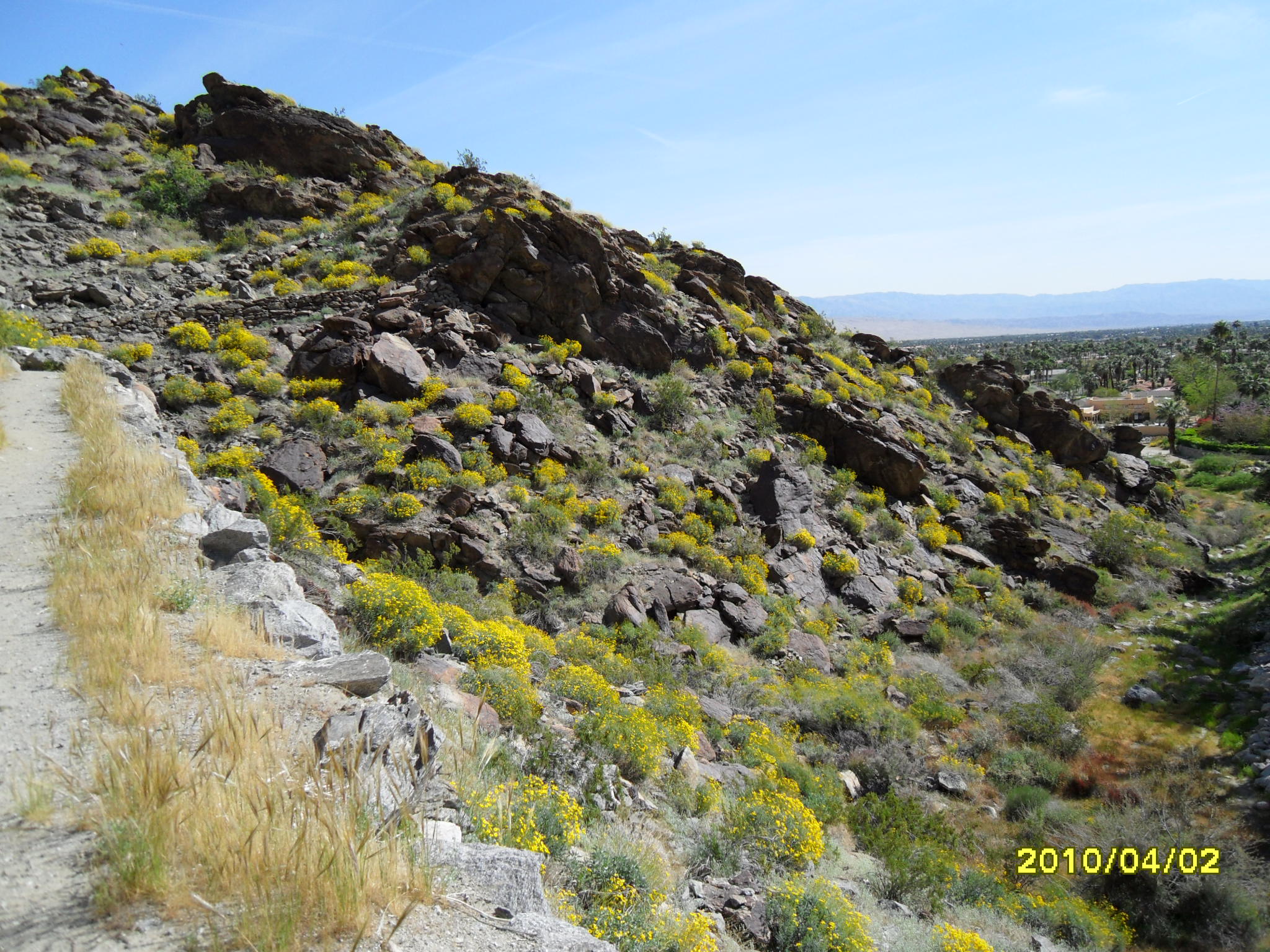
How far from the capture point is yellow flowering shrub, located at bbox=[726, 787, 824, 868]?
6008 millimetres

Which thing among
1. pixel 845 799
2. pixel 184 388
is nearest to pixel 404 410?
pixel 184 388

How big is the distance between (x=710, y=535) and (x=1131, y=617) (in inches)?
561

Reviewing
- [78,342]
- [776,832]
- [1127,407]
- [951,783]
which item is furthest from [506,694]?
[1127,407]

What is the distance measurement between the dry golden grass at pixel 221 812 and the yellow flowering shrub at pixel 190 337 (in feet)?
43.3

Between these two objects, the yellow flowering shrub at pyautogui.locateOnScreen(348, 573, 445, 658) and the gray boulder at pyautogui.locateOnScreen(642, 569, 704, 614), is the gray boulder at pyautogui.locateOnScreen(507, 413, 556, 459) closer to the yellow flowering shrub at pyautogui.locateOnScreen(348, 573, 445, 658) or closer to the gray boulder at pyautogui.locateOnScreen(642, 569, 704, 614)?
the gray boulder at pyautogui.locateOnScreen(642, 569, 704, 614)

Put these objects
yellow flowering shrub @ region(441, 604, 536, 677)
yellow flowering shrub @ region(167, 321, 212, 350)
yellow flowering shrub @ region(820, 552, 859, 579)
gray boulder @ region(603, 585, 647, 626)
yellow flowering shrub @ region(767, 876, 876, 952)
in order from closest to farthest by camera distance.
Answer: yellow flowering shrub @ region(767, 876, 876, 952), yellow flowering shrub @ region(441, 604, 536, 677), gray boulder @ region(603, 585, 647, 626), yellow flowering shrub @ region(167, 321, 212, 350), yellow flowering shrub @ region(820, 552, 859, 579)

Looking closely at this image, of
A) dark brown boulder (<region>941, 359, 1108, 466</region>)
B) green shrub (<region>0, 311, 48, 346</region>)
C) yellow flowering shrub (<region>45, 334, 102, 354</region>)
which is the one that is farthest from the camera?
dark brown boulder (<region>941, 359, 1108, 466</region>)

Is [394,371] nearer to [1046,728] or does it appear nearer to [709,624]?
[709,624]

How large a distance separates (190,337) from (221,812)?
1564 centimetres

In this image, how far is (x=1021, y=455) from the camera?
26781 millimetres

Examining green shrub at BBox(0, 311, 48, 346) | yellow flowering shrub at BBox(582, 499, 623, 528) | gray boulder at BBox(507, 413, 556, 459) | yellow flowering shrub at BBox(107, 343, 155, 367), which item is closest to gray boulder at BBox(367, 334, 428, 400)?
gray boulder at BBox(507, 413, 556, 459)

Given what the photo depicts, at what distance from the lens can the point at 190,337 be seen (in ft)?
48.5

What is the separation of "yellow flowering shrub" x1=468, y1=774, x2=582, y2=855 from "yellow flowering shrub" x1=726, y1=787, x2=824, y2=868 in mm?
2079

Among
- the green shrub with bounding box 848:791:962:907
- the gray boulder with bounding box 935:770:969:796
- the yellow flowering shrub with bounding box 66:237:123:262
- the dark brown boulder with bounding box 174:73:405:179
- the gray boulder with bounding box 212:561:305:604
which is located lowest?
the gray boulder with bounding box 935:770:969:796
